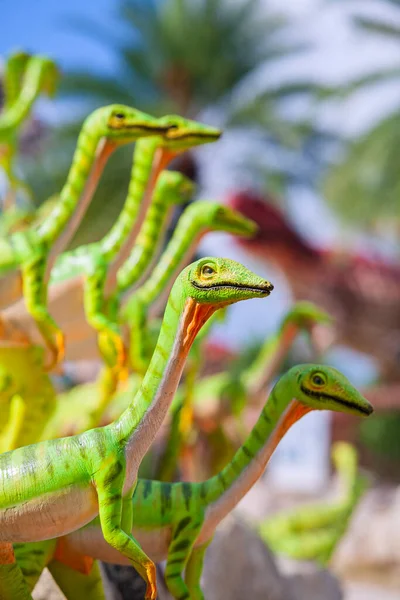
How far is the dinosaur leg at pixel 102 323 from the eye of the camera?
2980 millimetres

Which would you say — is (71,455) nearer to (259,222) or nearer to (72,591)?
(72,591)

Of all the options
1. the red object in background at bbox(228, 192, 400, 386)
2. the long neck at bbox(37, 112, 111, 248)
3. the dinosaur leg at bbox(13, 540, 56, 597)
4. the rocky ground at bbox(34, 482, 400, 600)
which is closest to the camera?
the dinosaur leg at bbox(13, 540, 56, 597)

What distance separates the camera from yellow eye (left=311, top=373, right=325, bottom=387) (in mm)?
2168

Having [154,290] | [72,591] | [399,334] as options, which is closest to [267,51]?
[399,334]

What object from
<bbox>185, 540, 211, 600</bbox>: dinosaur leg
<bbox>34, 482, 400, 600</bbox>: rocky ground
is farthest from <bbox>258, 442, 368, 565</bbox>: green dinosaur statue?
<bbox>185, 540, 211, 600</bbox>: dinosaur leg

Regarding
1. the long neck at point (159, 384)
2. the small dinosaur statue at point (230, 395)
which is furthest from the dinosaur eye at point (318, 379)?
the small dinosaur statue at point (230, 395)

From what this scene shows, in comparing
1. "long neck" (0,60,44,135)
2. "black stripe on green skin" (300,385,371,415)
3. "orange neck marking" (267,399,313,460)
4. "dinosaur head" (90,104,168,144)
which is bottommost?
"orange neck marking" (267,399,313,460)

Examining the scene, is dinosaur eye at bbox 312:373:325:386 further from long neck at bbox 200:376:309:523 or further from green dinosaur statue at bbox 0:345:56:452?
green dinosaur statue at bbox 0:345:56:452

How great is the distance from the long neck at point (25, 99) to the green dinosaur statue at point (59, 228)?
115cm

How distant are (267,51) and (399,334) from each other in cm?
393

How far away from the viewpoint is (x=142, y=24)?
10.4 meters

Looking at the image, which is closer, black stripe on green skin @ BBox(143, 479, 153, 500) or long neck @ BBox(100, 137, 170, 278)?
black stripe on green skin @ BBox(143, 479, 153, 500)

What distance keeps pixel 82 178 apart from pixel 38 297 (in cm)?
46

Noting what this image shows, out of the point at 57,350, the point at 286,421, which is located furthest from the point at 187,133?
the point at 286,421
